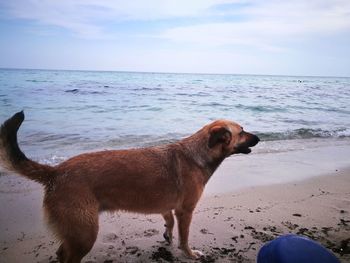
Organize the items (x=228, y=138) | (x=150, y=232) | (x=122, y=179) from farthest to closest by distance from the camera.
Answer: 1. (x=150, y=232)
2. (x=228, y=138)
3. (x=122, y=179)

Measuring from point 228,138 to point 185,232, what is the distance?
1.37m

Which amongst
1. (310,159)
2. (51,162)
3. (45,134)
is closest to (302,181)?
(310,159)

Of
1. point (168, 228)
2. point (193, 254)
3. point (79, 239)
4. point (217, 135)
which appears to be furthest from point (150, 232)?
point (217, 135)

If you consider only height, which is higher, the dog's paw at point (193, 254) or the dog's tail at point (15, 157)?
the dog's tail at point (15, 157)

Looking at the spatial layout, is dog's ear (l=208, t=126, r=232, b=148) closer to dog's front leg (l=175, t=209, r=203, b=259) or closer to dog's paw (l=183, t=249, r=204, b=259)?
dog's front leg (l=175, t=209, r=203, b=259)

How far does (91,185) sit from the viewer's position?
3.54 meters

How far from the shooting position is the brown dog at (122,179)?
3.44 metres

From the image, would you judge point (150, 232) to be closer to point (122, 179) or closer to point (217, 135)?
point (122, 179)

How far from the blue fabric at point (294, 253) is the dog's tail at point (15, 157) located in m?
2.32

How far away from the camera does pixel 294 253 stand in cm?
285

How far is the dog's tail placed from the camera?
337 cm

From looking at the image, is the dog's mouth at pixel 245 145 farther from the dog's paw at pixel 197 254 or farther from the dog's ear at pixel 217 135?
the dog's paw at pixel 197 254

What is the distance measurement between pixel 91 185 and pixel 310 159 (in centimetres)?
732

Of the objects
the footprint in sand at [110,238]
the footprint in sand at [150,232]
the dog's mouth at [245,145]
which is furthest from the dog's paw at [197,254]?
the dog's mouth at [245,145]
